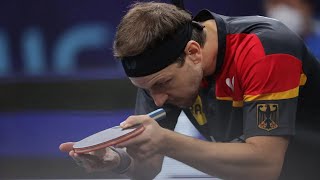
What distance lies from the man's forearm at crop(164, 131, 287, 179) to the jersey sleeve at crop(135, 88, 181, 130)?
9.6 inches

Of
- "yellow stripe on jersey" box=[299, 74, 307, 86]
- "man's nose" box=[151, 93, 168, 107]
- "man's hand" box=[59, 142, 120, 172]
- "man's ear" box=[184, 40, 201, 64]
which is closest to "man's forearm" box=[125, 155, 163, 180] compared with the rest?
"man's hand" box=[59, 142, 120, 172]

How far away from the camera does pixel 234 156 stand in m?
1.04

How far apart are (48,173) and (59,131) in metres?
0.15

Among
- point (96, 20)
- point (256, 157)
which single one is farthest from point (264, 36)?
point (96, 20)

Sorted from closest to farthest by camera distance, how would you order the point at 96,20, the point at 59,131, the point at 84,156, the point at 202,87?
the point at 84,156 < the point at 202,87 < the point at 96,20 < the point at 59,131

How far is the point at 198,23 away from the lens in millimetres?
1111

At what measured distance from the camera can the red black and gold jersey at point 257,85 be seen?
1.05 m

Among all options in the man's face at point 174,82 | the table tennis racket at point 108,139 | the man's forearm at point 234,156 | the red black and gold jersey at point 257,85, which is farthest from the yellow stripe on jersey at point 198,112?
the table tennis racket at point 108,139

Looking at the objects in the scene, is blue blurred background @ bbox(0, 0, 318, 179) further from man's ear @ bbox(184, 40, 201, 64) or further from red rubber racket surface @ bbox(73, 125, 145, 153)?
red rubber racket surface @ bbox(73, 125, 145, 153)

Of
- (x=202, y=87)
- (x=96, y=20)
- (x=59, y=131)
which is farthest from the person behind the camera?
(x=59, y=131)

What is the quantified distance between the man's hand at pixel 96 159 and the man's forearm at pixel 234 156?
0.51ft

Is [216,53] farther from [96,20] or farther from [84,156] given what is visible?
[96,20]

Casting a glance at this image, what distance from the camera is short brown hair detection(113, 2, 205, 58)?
40.6 inches

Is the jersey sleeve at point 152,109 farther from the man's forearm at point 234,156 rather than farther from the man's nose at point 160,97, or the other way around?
the man's forearm at point 234,156
